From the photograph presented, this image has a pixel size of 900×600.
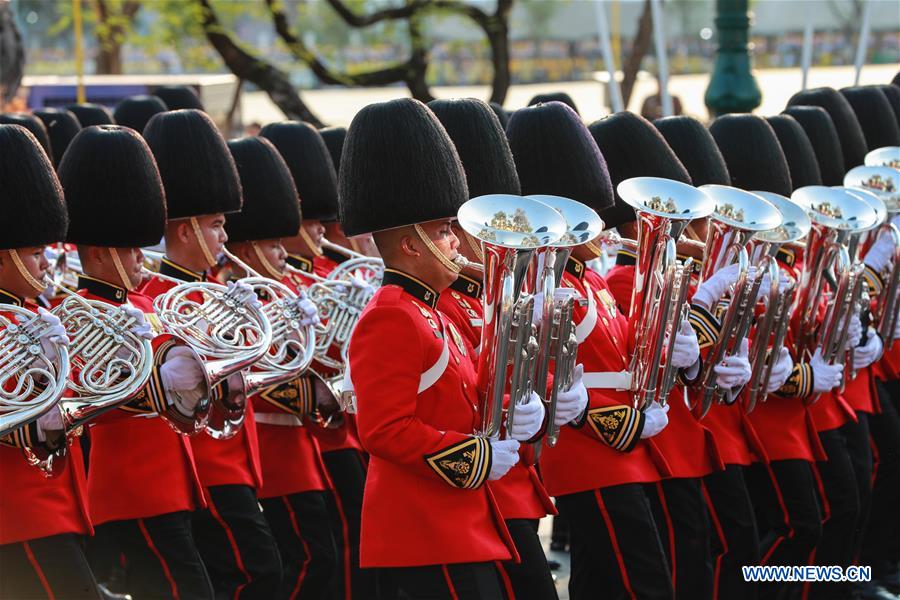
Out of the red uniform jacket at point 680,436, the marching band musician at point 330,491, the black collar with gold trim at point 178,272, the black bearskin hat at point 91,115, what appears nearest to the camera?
the red uniform jacket at point 680,436

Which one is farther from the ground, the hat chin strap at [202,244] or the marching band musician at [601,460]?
the hat chin strap at [202,244]

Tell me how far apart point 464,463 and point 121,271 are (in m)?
1.55

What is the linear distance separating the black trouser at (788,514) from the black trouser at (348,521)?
139cm

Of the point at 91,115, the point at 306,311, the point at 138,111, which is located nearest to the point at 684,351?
the point at 306,311

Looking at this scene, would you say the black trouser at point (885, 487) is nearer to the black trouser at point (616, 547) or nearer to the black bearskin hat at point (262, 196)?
the black trouser at point (616, 547)

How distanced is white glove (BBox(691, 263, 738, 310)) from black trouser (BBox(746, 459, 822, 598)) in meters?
0.80

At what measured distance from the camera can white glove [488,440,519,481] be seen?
3520mm

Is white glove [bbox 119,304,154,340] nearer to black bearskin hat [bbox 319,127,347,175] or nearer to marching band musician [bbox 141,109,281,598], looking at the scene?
marching band musician [bbox 141,109,281,598]

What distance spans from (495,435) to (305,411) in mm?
1605

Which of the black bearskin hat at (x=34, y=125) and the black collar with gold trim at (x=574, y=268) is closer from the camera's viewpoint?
the black collar with gold trim at (x=574, y=268)

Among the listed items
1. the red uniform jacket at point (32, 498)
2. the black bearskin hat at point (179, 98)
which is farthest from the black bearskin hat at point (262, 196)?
the black bearskin hat at point (179, 98)

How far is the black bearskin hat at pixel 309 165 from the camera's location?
20.2 ft

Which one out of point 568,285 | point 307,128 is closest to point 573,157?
point 568,285

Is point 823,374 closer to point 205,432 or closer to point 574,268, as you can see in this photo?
point 574,268
